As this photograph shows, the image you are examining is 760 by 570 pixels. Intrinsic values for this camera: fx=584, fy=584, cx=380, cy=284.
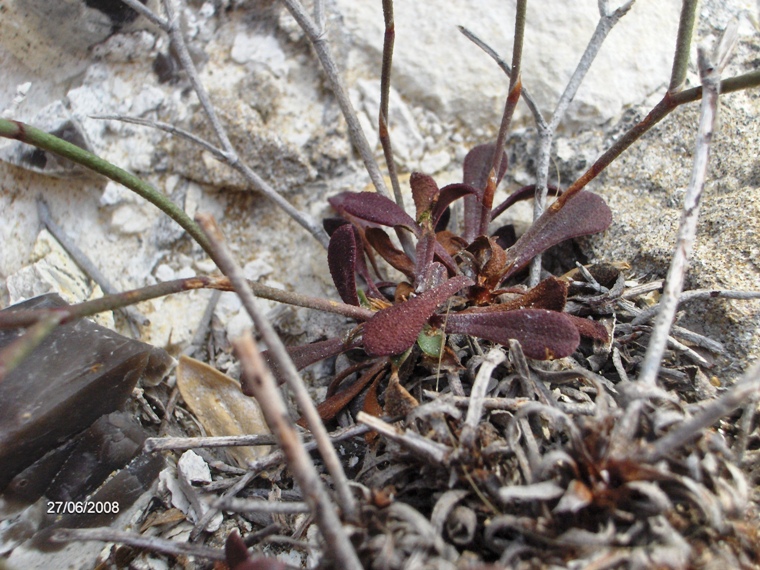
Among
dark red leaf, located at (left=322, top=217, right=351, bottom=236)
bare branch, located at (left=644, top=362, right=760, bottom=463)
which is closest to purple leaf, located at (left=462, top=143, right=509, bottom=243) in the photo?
dark red leaf, located at (left=322, top=217, right=351, bottom=236)

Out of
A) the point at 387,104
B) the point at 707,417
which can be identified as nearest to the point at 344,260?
the point at 387,104

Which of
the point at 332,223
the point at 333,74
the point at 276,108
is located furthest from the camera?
the point at 276,108

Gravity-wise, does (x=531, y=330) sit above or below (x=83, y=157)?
below

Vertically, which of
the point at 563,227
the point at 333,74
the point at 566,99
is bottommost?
the point at 563,227

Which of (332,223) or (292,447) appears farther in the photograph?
(332,223)

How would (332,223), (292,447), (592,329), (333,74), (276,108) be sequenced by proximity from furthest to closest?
(276,108), (332,223), (333,74), (592,329), (292,447)

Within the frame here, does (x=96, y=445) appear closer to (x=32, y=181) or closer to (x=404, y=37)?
(x=32, y=181)

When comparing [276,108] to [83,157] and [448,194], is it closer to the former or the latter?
[448,194]
